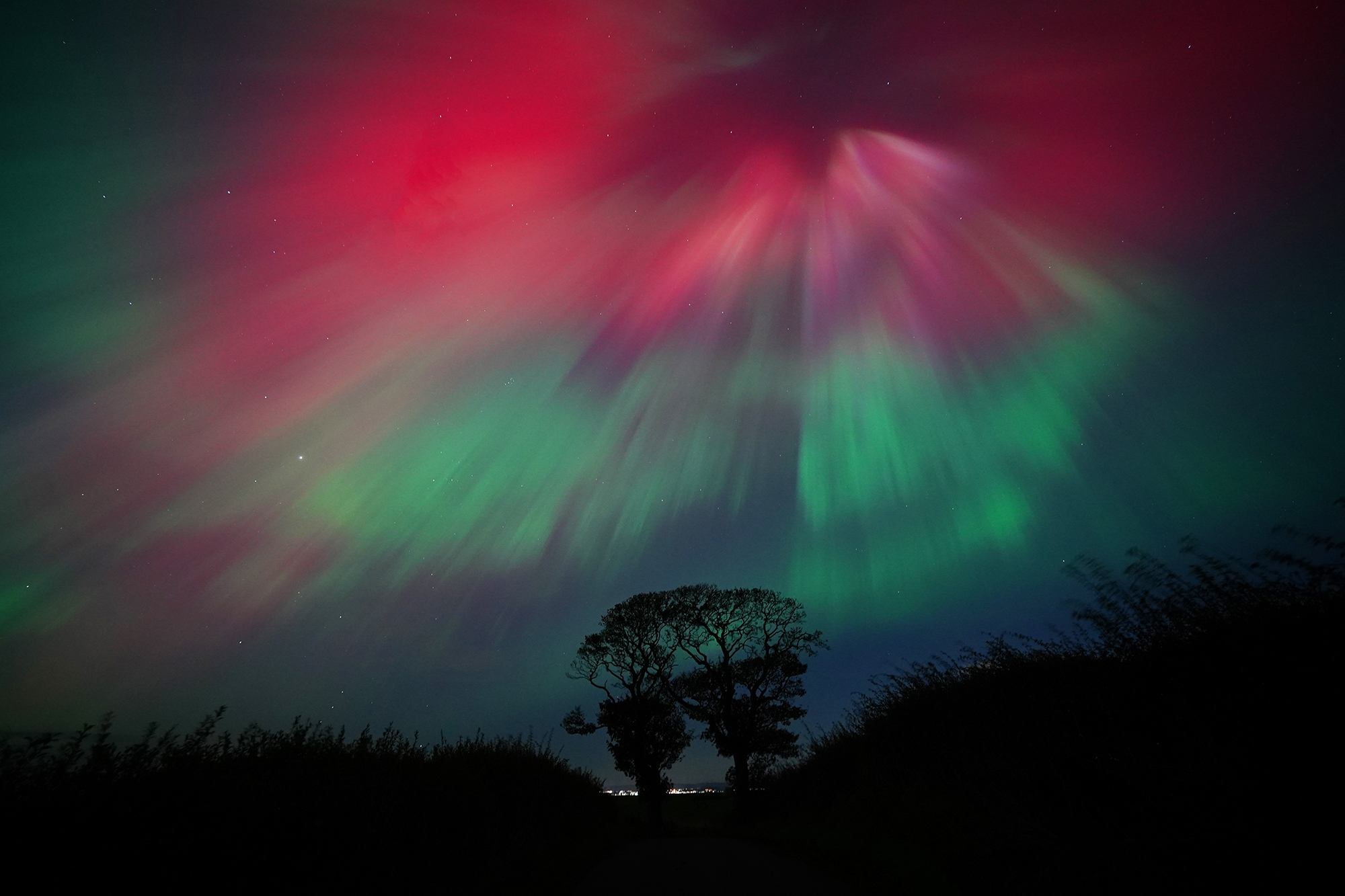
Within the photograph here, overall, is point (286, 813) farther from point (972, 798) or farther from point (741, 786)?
point (741, 786)

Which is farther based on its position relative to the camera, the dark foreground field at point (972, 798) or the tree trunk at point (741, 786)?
the tree trunk at point (741, 786)

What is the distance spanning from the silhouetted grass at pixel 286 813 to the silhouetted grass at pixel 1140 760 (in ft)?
18.9

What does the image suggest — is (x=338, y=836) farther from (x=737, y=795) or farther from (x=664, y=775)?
(x=664, y=775)

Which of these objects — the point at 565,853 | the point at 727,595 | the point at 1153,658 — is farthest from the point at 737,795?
the point at 1153,658

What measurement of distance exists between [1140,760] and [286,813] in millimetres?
8467

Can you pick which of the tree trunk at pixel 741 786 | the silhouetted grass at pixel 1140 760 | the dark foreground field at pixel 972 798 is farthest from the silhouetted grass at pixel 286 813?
the tree trunk at pixel 741 786

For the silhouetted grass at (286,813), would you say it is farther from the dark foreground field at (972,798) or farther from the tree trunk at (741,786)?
the tree trunk at (741,786)

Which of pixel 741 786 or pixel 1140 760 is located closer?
pixel 1140 760

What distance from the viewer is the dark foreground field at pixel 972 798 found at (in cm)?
416

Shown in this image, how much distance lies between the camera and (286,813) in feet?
19.0

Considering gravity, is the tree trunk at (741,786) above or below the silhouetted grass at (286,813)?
above

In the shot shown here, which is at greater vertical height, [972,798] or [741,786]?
[741,786]

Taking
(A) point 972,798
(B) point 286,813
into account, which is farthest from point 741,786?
(B) point 286,813

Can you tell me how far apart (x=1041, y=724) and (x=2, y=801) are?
11086mm
